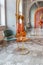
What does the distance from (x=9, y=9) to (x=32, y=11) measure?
981 cm

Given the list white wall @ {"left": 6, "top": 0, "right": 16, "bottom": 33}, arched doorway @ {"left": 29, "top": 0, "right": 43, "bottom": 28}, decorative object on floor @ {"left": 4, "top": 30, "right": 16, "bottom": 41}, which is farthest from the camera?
arched doorway @ {"left": 29, "top": 0, "right": 43, "bottom": 28}

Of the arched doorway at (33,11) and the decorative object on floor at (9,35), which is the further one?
the arched doorway at (33,11)

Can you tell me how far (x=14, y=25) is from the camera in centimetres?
840

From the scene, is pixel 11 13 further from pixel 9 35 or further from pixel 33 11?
pixel 33 11

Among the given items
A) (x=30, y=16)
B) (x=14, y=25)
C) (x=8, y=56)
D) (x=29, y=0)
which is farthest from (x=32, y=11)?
(x=8, y=56)

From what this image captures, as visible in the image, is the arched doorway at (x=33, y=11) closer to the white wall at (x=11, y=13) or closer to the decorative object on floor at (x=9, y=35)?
the white wall at (x=11, y=13)

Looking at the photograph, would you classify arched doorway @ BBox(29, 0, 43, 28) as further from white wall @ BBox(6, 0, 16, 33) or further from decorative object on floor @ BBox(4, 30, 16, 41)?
decorative object on floor @ BBox(4, 30, 16, 41)

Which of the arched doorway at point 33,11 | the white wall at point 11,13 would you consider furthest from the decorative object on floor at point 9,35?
the arched doorway at point 33,11

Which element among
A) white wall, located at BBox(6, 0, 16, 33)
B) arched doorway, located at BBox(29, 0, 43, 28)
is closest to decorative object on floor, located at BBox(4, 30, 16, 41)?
white wall, located at BBox(6, 0, 16, 33)

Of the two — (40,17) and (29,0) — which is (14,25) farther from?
(40,17)

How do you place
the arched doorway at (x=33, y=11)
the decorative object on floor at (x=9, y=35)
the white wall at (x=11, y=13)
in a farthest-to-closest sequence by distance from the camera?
the arched doorway at (x=33, y=11) → the white wall at (x=11, y=13) → the decorative object on floor at (x=9, y=35)

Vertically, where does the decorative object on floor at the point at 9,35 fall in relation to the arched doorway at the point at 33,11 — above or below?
below

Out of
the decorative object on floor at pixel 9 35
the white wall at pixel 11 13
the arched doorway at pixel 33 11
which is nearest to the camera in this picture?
the decorative object on floor at pixel 9 35

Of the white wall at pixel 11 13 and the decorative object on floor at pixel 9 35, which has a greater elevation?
the white wall at pixel 11 13
